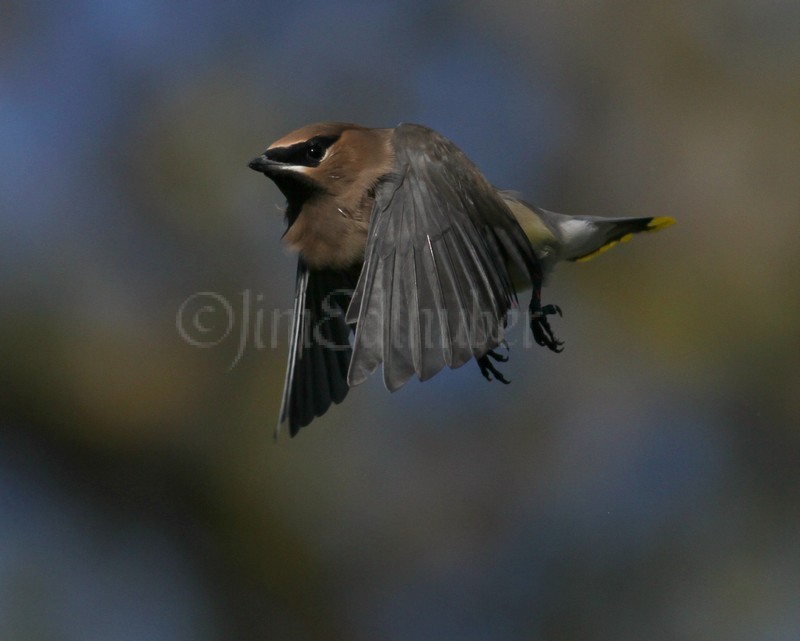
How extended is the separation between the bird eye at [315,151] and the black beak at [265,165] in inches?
3.8

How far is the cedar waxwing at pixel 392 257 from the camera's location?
11.9ft

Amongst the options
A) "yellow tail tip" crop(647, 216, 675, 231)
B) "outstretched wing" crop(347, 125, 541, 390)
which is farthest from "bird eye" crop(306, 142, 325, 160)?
"yellow tail tip" crop(647, 216, 675, 231)

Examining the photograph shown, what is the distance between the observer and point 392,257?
12.4 feet

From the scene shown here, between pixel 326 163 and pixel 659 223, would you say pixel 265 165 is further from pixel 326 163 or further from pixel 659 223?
pixel 659 223

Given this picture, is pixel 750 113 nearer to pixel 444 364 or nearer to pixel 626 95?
pixel 626 95

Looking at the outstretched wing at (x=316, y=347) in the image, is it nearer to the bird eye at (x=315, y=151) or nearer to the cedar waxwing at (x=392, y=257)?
the cedar waxwing at (x=392, y=257)

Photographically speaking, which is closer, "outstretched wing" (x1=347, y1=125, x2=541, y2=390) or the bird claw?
"outstretched wing" (x1=347, y1=125, x2=541, y2=390)

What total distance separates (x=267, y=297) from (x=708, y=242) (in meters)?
2.68

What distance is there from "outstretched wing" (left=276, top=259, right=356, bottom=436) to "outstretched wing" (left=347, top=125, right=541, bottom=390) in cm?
40

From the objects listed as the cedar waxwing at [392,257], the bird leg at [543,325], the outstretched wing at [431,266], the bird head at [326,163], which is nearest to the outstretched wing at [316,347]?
the cedar waxwing at [392,257]

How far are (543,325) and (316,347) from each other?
806 millimetres

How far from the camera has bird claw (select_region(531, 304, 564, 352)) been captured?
4324 millimetres

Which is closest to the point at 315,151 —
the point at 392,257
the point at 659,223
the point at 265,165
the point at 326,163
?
the point at 326,163

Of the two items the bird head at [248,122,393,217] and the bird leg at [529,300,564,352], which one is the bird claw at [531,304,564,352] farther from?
the bird head at [248,122,393,217]
